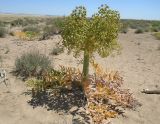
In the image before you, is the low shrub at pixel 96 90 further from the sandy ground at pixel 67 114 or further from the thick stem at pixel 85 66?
the sandy ground at pixel 67 114

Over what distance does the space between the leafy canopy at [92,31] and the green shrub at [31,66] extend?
1.56 m

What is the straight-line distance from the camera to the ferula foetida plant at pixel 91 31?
262 inches

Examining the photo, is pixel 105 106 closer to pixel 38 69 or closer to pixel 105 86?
pixel 105 86

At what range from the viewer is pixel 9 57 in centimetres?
1075

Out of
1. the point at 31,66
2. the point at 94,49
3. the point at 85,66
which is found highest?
the point at 94,49

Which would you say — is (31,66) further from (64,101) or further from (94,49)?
(94,49)

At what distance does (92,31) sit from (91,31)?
0.02m

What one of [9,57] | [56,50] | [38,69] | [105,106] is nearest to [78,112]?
[105,106]

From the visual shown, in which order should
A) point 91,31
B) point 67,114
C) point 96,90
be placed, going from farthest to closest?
point 96,90
point 91,31
point 67,114

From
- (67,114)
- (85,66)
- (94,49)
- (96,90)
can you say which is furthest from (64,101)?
(94,49)

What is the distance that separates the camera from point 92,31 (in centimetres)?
667

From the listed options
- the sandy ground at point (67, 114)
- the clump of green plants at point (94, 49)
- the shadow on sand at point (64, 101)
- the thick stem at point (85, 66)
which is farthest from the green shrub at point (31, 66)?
the thick stem at point (85, 66)

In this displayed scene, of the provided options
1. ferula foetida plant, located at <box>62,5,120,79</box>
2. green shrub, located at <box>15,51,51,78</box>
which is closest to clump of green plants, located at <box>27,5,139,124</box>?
ferula foetida plant, located at <box>62,5,120,79</box>

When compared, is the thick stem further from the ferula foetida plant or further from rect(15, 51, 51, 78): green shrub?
rect(15, 51, 51, 78): green shrub
